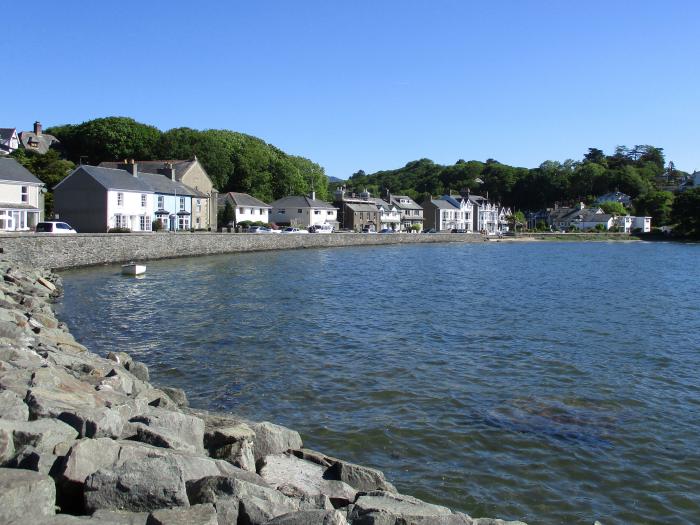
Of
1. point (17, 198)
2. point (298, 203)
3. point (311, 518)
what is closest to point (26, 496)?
point (311, 518)

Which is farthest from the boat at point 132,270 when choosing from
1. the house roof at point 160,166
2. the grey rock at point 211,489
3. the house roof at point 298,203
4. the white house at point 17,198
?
the house roof at point 298,203

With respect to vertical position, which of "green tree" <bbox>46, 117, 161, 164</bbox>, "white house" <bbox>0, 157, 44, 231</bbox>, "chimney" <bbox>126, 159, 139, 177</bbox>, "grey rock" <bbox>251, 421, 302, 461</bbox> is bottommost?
"grey rock" <bbox>251, 421, 302, 461</bbox>

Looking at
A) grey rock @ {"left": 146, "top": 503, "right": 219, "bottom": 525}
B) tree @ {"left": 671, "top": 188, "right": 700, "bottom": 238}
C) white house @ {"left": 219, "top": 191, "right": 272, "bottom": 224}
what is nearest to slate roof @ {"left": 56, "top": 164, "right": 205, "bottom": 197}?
white house @ {"left": 219, "top": 191, "right": 272, "bottom": 224}

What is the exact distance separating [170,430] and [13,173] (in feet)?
163

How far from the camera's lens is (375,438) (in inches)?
438

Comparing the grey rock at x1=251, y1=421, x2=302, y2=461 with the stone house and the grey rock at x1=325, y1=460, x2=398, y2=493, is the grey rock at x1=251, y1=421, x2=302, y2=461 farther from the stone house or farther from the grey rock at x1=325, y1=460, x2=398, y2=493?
the stone house

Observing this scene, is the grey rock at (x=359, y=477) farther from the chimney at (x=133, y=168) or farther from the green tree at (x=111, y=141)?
the green tree at (x=111, y=141)

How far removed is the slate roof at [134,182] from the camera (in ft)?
199

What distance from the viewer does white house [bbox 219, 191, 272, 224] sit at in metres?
89.4

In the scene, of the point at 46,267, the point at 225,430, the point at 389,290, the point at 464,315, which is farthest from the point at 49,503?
the point at 46,267

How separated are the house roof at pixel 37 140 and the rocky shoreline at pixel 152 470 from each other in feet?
365

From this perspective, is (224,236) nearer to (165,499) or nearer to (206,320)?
(206,320)

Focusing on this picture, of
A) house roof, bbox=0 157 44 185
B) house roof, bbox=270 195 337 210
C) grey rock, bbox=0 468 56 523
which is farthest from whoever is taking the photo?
house roof, bbox=270 195 337 210

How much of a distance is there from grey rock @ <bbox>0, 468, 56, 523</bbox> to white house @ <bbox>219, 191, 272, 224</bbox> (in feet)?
277
